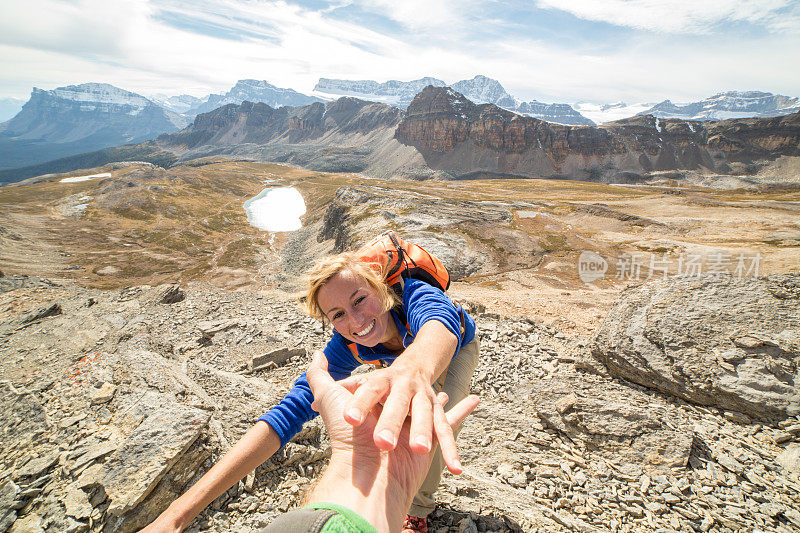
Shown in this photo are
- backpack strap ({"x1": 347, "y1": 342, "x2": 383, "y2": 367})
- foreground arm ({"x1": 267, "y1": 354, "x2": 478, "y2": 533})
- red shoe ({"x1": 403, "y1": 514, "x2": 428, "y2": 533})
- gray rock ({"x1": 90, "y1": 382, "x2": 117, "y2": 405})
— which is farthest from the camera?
gray rock ({"x1": 90, "y1": 382, "x2": 117, "y2": 405})

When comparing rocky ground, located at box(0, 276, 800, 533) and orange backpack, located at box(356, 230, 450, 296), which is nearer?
orange backpack, located at box(356, 230, 450, 296)

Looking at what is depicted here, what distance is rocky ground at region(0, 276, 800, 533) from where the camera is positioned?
4848 mm

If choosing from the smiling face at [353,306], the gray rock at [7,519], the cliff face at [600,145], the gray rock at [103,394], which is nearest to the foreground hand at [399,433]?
the smiling face at [353,306]

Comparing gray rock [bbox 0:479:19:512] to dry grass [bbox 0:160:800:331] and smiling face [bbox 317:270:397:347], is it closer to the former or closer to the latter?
smiling face [bbox 317:270:397:347]

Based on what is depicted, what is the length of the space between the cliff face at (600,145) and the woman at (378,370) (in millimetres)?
171402

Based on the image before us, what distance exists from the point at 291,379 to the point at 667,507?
8441 millimetres

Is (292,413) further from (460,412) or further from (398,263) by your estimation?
(398,263)

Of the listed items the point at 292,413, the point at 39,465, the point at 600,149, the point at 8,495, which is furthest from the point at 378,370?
the point at 600,149

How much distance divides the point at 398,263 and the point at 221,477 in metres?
2.93

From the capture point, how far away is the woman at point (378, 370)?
2021 millimetres

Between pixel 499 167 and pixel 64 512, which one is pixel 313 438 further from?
pixel 499 167

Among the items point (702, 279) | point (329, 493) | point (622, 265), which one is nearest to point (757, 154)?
point (622, 265)

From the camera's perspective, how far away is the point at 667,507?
5.01 metres

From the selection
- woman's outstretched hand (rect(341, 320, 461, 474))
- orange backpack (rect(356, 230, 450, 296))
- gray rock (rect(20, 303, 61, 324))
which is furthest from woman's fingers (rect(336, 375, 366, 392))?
gray rock (rect(20, 303, 61, 324))
